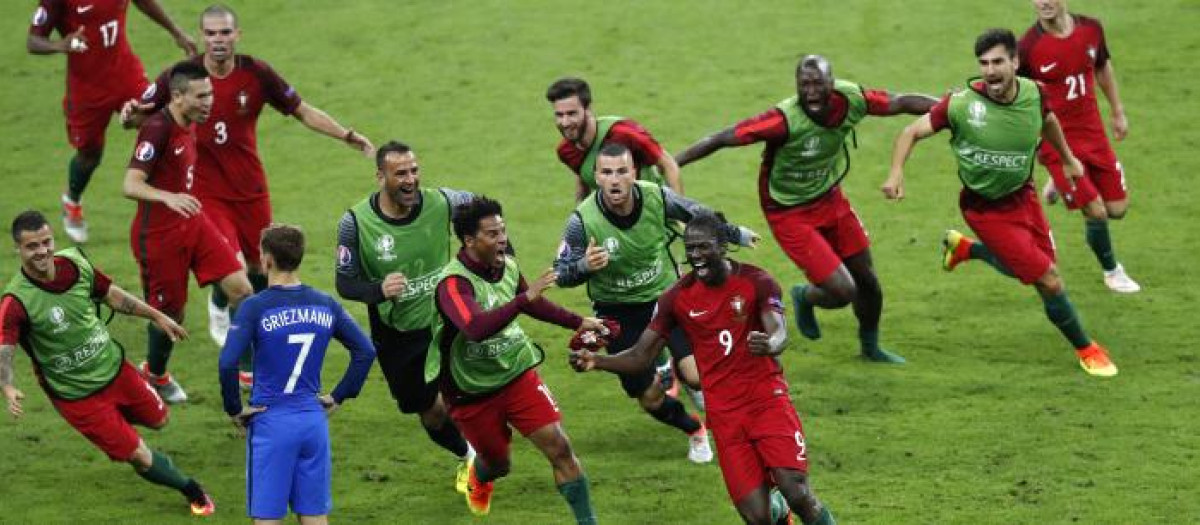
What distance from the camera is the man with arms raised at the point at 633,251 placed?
43.1ft

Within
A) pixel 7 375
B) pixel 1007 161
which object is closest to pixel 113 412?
pixel 7 375

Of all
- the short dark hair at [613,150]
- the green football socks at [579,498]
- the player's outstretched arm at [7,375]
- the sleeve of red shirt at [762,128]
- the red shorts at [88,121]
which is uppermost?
the short dark hair at [613,150]

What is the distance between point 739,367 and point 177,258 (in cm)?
569

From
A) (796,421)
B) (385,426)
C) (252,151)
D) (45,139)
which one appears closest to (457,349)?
(796,421)

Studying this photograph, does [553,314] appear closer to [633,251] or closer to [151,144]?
[633,251]

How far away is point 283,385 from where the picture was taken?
37.3ft

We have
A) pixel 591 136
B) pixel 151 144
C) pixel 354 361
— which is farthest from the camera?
pixel 151 144

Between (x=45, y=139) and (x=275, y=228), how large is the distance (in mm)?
12812

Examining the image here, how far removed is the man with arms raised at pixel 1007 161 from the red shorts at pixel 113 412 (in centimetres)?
572

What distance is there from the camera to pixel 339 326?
11.6 m

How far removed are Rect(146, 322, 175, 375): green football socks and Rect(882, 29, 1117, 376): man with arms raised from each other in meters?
5.82

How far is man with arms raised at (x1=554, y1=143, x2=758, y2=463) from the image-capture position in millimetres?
13141

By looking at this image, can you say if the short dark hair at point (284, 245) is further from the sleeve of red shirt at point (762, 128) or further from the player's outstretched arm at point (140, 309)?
the sleeve of red shirt at point (762, 128)

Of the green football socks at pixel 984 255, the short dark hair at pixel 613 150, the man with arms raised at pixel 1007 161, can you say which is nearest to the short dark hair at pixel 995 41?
the man with arms raised at pixel 1007 161
